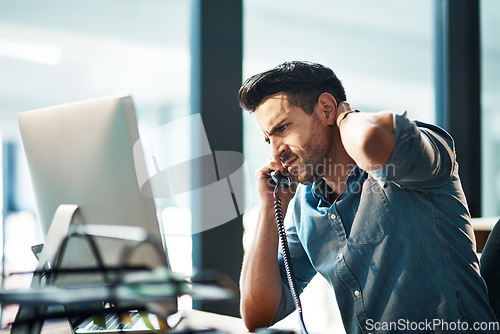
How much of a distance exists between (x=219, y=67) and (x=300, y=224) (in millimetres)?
821

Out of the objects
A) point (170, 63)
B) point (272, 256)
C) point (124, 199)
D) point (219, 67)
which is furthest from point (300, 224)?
point (170, 63)

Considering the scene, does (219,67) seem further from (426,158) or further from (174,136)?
(426,158)

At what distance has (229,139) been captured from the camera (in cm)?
197

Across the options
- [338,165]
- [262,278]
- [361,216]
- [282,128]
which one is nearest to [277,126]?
[282,128]

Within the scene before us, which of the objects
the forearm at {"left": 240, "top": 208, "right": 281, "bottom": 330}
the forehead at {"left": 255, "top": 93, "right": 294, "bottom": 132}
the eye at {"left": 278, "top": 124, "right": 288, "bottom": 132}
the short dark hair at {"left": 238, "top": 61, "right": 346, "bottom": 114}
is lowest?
the forearm at {"left": 240, "top": 208, "right": 281, "bottom": 330}

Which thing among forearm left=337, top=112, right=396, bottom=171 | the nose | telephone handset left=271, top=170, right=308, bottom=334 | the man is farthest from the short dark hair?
forearm left=337, top=112, right=396, bottom=171

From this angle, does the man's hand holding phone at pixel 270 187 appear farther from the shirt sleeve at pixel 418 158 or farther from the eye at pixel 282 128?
the shirt sleeve at pixel 418 158

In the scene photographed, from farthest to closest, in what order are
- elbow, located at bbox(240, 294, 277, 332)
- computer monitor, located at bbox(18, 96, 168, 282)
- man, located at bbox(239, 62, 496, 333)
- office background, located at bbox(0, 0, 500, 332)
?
office background, located at bbox(0, 0, 500, 332), elbow, located at bbox(240, 294, 277, 332), man, located at bbox(239, 62, 496, 333), computer monitor, located at bbox(18, 96, 168, 282)

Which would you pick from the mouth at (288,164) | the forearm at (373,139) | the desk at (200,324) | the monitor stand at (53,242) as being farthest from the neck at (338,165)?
the monitor stand at (53,242)

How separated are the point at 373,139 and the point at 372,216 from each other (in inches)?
12.4

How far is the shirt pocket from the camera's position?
1227mm

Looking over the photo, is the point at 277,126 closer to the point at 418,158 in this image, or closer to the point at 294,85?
the point at 294,85

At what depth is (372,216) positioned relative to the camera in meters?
1.24

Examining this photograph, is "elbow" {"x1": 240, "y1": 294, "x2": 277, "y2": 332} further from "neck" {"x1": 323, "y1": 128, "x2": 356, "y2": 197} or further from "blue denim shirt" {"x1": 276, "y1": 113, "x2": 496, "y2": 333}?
"neck" {"x1": 323, "y1": 128, "x2": 356, "y2": 197}
